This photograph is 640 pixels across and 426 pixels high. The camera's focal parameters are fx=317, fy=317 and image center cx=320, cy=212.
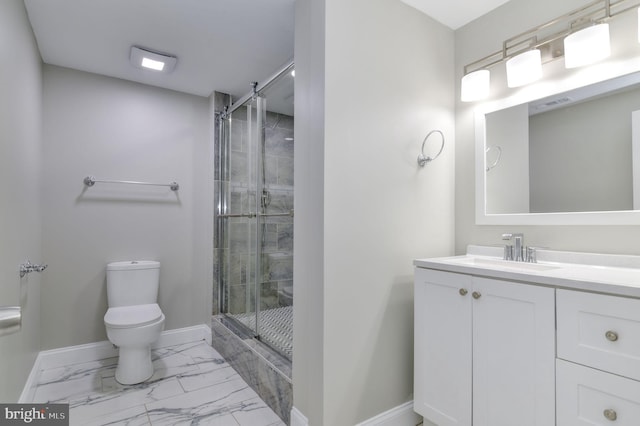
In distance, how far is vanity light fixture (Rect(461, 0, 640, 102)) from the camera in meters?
1.42

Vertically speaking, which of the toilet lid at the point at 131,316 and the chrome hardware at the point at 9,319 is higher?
the chrome hardware at the point at 9,319

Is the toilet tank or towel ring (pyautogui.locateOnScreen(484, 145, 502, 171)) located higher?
towel ring (pyautogui.locateOnScreen(484, 145, 502, 171))

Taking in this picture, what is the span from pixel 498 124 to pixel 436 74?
19.3 inches

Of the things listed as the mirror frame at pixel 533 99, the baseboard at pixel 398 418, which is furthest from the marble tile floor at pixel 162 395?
the mirror frame at pixel 533 99

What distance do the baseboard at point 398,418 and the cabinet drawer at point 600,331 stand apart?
0.91 metres

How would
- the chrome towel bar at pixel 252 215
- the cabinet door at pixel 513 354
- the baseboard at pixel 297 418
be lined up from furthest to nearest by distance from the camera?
the chrome towel bar at pixel 252 215, the baseboard at pixel 297 418, the cabinet door at pixel 513 354

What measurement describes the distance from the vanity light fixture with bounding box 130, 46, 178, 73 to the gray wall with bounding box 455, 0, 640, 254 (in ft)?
6.75

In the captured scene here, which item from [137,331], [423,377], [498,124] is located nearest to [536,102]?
[498,124]

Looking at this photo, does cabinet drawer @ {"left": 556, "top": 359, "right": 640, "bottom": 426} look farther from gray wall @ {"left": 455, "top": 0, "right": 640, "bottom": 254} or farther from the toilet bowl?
the toilet bowl

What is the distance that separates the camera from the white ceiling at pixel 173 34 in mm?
1804

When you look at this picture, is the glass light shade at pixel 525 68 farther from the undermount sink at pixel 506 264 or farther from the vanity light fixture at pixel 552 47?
the undermount sink at pixel 506 264

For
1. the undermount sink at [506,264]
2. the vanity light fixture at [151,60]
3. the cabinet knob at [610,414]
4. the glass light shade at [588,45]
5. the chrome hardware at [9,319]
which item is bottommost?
the cabinet knob at [610,414]

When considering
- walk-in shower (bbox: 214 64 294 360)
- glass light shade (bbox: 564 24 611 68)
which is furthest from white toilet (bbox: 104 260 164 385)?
glass light shade (bbox: 564 24 611 68)

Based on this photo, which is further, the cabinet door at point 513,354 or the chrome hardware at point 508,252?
the chrome hardware at point 508,252
